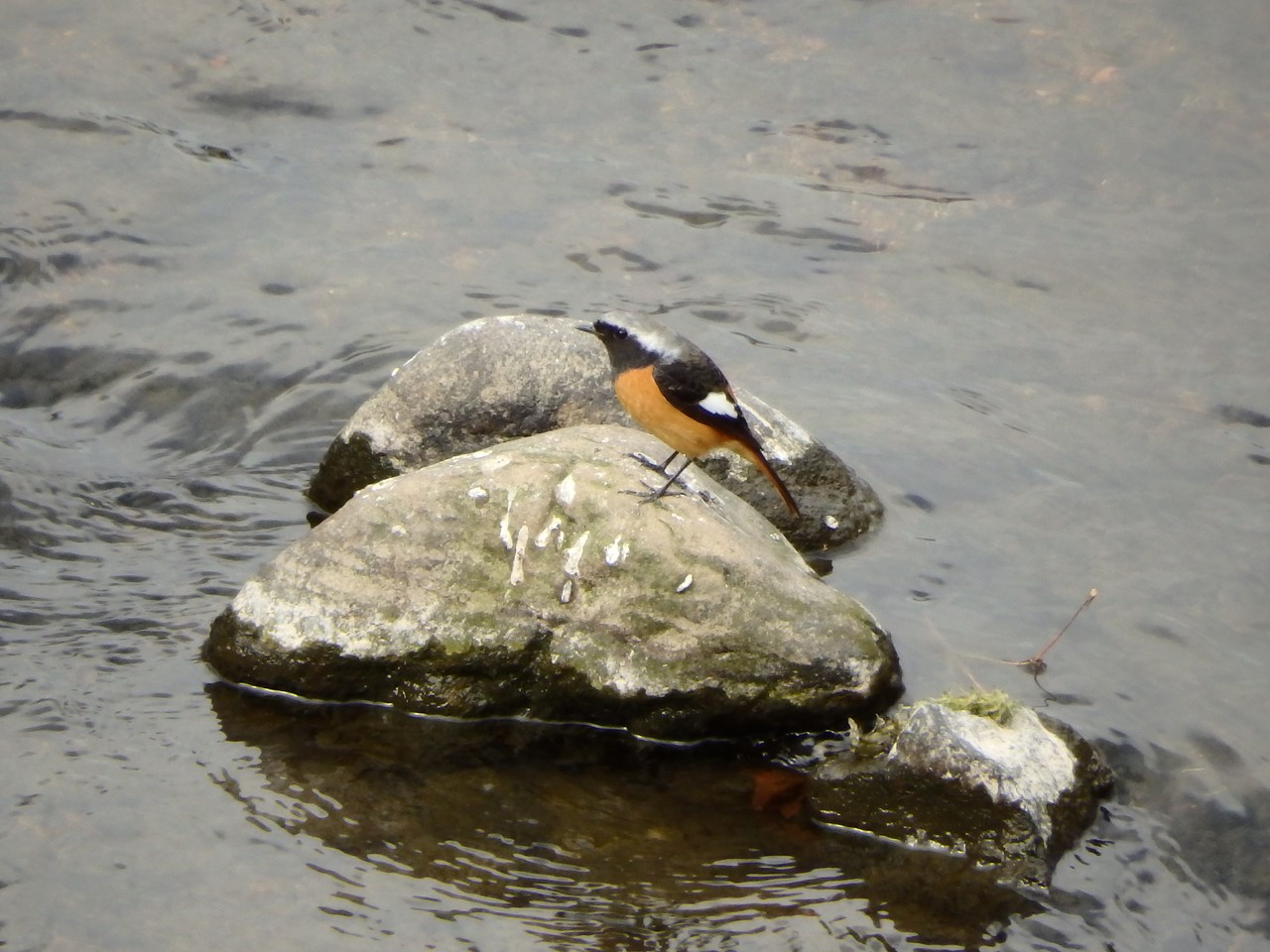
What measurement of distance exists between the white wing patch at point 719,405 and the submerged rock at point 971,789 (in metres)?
1.58

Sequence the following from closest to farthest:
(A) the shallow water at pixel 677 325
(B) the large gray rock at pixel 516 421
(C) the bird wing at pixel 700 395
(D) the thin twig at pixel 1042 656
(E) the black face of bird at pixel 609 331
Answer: (A) the shallow water at pixel 677 325 → (C) the bird wing at pixel 700 395 → (D) the thin twig at pixel 1042 656 → (E) the black face of bird at pixel 609 331 → (B) the large gray rock at pixel 516 421

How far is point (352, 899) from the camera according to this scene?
502cm

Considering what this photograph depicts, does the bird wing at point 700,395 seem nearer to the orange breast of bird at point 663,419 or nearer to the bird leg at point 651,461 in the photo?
→ the orange breast of bird at point 663,419

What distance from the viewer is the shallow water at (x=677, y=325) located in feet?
17.2

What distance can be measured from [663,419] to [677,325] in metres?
3.02

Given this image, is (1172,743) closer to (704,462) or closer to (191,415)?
(704,462)

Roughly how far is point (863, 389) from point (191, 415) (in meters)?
4.01

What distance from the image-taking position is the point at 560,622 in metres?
5.95

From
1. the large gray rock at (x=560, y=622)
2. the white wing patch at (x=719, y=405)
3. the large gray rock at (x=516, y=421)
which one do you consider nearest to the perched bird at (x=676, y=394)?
the white wing patch at (x=719, y=405)

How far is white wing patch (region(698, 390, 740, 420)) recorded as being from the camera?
21.2 ft

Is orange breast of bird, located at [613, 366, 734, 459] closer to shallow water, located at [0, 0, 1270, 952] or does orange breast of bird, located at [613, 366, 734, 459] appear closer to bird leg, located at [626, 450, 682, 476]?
bird leg, located at [626, 450, 682, 476]

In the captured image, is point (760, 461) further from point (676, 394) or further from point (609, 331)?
point (609, 331)

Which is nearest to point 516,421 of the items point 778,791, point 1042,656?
point 778,791

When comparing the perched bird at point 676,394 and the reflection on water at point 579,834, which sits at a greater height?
the perched bird at point 676,394
